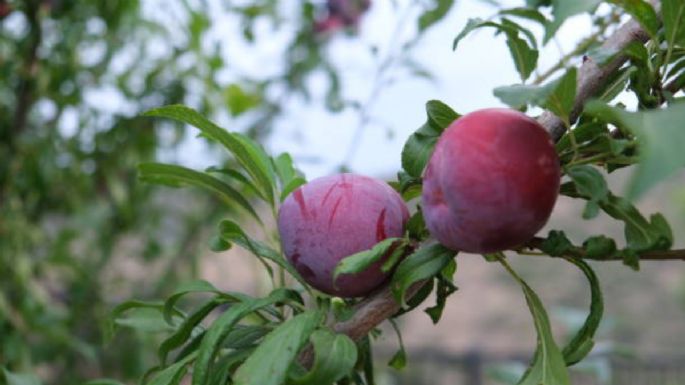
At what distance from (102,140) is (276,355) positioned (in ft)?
3.61

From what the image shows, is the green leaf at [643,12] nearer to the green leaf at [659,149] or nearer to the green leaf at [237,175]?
the green leaf at [659,149]

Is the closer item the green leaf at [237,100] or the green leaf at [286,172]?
the green leaf at [286,172]

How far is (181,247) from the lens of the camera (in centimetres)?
158

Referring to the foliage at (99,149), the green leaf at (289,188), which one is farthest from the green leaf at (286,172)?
the foliage at (99,149)

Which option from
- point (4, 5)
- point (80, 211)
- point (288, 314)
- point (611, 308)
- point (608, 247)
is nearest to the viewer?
point (608, 247)

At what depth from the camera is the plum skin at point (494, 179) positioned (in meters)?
0.35

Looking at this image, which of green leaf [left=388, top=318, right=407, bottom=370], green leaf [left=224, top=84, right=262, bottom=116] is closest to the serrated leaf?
green leaf [left=388, top=318, right=407, bottom=370]

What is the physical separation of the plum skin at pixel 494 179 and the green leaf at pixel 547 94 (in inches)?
0.5

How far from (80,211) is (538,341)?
1.10 meters

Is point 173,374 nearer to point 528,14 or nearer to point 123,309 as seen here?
point 123,309

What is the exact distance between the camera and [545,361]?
0.41 meters

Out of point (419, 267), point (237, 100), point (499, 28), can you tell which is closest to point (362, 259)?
point (419, 267)

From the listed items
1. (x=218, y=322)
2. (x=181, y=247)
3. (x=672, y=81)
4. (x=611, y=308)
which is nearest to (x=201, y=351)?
(x=218, y=322)

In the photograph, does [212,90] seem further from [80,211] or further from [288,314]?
[288,314]
